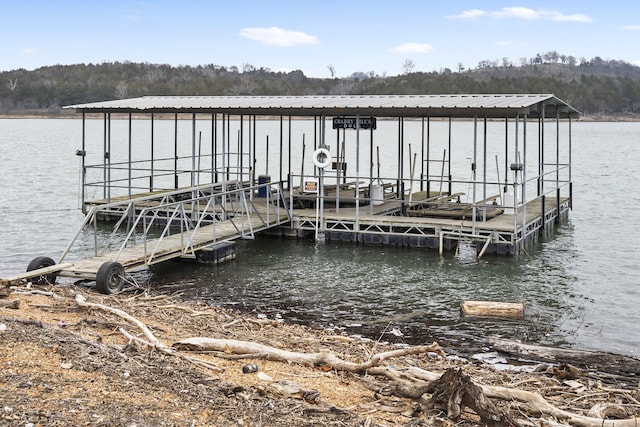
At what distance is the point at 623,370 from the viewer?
10188 millimetres

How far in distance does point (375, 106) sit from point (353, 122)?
186 cm

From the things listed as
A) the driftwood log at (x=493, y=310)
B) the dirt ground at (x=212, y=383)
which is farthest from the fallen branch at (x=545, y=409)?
the driftwood log at (x=493, y=310)

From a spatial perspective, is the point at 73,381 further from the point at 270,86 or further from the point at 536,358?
the point at 270,86

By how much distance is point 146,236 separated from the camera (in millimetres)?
18875

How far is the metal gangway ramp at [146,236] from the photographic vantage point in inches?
543

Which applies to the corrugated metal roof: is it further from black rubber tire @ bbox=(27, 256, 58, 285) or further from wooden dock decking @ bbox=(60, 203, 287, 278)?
black rubber tire @ bbox=(27, 256, 58, 285)

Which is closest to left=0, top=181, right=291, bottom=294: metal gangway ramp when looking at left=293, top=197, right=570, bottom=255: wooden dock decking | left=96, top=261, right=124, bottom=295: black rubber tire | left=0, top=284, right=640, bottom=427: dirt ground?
left=96, top=261, right=124, bottom=295: black rubber tire

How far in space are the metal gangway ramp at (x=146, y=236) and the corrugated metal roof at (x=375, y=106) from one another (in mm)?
2114

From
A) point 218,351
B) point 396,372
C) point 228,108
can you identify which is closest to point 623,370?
point 396,372

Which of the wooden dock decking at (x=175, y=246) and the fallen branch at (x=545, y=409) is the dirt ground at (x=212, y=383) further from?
the wooden dock decking at (x=175, y=246)

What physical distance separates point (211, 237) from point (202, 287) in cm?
232

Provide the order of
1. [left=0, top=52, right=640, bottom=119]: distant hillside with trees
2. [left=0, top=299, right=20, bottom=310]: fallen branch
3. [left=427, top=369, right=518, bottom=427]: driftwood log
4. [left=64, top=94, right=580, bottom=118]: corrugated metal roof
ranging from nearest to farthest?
[left=427, top=369, right=518, bottom=427]: driftwood log, [left=0, top=299, right=20, bottom=310]: fallen branch, [left=64, top=94, right=580, bottom=118]: corrugated metal roof, [left=0, top=52, right=640, bottom=119]: distant hillside with trees

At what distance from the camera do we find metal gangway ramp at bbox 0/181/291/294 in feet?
45.2

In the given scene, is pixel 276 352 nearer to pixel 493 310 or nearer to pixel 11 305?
pixel 11 305
